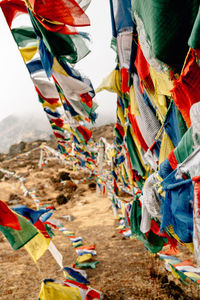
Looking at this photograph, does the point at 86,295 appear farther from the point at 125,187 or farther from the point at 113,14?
the point at 125,187

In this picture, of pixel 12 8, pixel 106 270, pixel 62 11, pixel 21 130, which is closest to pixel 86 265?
pixel 106 270

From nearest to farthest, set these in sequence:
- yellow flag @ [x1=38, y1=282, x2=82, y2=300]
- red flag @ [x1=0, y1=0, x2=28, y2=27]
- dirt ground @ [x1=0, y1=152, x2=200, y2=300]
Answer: red flag @ [x1=0, y1=0, x2=28, y2=27], yellow flag @ [x1=38, y1=282, x2=82, y2=300], dirt ground @ [x1=0, y1=152, x2=200, y2=300]

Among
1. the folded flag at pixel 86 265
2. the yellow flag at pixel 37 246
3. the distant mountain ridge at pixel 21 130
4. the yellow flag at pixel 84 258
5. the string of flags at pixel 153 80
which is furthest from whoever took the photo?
the distant mountain ridge at pixel 21 130

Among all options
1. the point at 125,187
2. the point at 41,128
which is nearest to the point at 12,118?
the point at 41,128

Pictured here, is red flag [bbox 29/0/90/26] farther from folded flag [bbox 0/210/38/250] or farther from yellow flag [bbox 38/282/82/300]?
yellow flag [bbox 38/282/82/300]

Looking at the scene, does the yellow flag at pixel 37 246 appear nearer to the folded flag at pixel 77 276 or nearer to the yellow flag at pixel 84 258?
the folded flag at pixel 77 276

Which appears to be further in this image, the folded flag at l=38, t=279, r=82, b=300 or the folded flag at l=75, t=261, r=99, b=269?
the folded flag at l=75, t=261, r=99, b=269

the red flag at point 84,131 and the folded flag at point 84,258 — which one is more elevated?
the red flag at point 84,131

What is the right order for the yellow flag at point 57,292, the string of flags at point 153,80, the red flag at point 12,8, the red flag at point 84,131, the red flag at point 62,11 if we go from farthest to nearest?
the red flag at point 84,131, the yellow flag at point 57,292, the red flag at point 12,8, the red flag at point 62,11, the string of flags at point 153,80

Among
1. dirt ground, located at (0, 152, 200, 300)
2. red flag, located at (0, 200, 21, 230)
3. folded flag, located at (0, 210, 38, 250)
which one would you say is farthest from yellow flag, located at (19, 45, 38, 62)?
dirt ground, located at (0, 152, 200, 300)

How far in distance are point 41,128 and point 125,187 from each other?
5079 inches

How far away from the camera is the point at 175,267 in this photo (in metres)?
3.28

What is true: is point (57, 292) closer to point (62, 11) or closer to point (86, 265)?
point (86, 265)

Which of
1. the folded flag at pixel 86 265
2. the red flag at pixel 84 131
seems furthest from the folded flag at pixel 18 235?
the red flag at pixel 84 131
